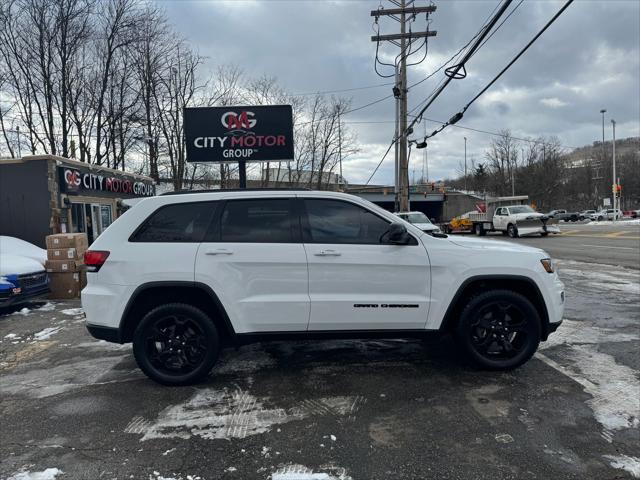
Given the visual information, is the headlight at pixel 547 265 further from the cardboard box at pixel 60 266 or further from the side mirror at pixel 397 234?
the cardboard box at pixel 60 266

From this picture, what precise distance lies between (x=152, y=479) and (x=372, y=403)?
1.79m

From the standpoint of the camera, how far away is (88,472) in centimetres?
280

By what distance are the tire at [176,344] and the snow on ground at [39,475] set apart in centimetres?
127

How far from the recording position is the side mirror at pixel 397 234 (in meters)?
3.98

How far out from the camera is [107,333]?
404 cm

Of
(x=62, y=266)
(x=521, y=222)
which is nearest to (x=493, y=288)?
(x=62, y=266)

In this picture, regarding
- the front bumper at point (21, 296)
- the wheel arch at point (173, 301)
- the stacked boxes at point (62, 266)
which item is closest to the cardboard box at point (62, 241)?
the stacked boxes at point (62, 266)

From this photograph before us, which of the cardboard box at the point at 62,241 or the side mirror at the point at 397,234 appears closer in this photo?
the side mirror at the point at 397,234

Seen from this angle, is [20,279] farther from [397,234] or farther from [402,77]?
[402,77]

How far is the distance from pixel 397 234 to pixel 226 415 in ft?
7.03

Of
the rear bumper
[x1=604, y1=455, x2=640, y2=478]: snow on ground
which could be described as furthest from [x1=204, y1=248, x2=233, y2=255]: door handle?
[x1=604, y1=455, x2=640, y2=478]: snow on ground

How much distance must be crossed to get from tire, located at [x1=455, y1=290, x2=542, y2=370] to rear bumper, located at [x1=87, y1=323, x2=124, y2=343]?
3.21 meters

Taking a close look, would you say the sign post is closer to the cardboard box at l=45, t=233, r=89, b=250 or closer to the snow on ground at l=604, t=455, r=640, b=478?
the cardboard box at l=45, t=233, r=89, b=250

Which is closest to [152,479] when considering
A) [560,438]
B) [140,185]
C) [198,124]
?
[560,438]
